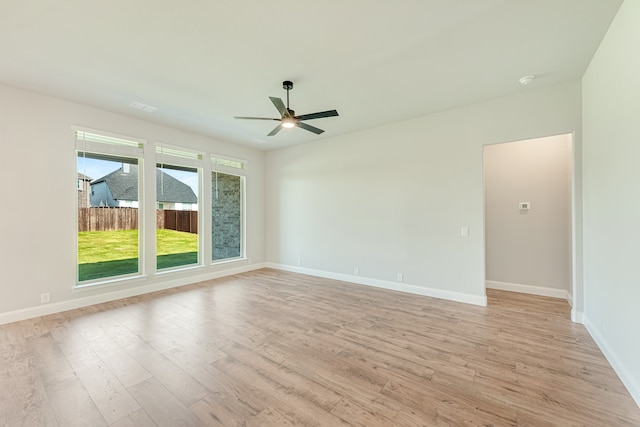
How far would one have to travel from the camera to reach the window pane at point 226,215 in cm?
604

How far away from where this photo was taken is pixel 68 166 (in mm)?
4008

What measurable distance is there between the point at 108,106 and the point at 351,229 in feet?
15.7

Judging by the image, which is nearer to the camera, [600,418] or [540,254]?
[600,418]

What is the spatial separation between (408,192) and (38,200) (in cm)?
583

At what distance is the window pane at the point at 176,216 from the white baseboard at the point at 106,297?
37cm

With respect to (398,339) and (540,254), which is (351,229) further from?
(540,254)

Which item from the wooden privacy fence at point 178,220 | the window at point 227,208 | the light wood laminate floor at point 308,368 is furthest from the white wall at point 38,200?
the window at point 227,208

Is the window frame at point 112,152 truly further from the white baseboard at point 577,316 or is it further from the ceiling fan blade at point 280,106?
the white baseboard at point 577,316

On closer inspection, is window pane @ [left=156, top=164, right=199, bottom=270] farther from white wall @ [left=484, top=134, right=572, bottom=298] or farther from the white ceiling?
white wall @ [left=484, top=134, right=572, bottom=298]

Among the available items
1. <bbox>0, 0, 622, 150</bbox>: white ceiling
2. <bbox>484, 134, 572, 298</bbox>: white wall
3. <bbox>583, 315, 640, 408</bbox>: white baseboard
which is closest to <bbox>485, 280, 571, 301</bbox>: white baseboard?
<bbox>484, 134, 572, 298</bbox>: white wall

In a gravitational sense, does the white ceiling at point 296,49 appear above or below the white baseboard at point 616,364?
above

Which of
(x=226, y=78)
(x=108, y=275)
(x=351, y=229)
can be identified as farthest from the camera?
(x=351, y=229)

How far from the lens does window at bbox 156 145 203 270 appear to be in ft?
16.8

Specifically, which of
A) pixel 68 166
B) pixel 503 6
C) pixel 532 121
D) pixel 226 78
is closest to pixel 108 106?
pixel 68 166
